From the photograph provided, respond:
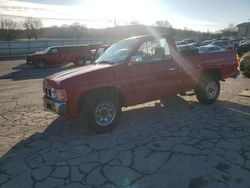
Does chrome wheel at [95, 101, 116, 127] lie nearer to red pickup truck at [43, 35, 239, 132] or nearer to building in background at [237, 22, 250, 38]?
red pickup truck at [43, 35, 239, 132]

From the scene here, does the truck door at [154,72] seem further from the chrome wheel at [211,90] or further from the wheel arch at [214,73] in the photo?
the chrome wheel at [211,90]

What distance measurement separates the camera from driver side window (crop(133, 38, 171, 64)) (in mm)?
5836

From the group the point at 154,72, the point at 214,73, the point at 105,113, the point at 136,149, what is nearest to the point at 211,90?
the point at 214,73

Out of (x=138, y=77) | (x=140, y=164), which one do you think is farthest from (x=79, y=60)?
(x=140, y=164)

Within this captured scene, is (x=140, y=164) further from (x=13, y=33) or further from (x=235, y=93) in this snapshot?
(x=13, y=33)

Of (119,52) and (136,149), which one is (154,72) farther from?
(136,149)

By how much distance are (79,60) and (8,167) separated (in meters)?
19.7

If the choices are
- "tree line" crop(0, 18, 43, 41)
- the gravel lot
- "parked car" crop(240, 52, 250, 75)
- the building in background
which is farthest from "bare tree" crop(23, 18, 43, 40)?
the building in background

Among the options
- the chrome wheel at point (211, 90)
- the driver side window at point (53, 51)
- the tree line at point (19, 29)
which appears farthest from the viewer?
the tree line at point (19, 29)

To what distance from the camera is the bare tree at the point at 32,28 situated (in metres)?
60.1

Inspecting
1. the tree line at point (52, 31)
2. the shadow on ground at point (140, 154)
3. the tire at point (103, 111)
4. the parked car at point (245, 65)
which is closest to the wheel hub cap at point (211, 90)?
the shadow on ground at point (140, 154)

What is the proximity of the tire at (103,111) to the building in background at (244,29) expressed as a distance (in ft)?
308

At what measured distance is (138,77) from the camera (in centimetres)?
572

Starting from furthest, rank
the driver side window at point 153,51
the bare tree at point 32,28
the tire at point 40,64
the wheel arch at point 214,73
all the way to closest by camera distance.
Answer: the bare tree at point 32,28 < the tire at point 40,64 < the wheel arch at point 214,73 < the driver side window at point 153,51
